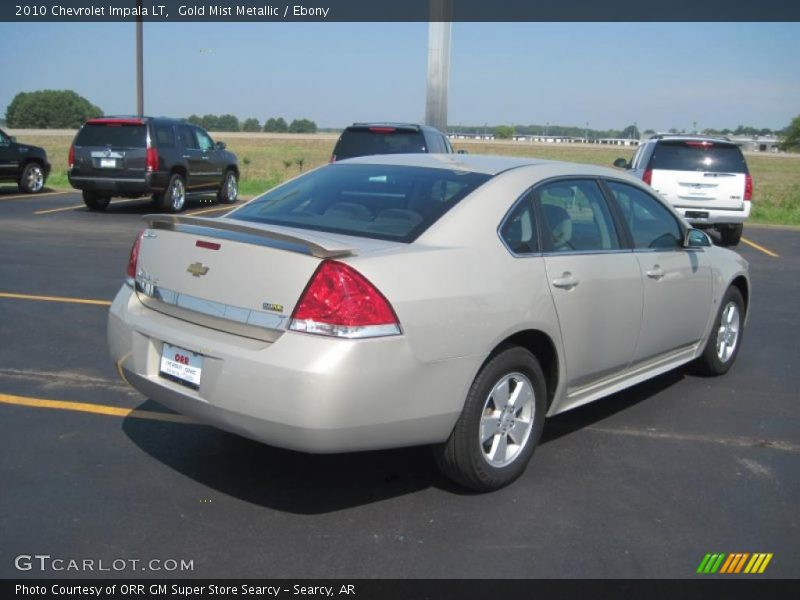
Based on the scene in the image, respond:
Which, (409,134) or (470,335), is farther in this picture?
(409,134)

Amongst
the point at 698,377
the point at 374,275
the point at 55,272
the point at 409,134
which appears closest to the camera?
the point at 374,275

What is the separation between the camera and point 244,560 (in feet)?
11.3

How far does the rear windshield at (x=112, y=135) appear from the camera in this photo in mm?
16547

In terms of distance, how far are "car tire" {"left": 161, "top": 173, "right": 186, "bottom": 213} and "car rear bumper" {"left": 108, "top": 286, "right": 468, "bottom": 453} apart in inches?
538

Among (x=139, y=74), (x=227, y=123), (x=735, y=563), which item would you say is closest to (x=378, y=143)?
(x=735, y=563)

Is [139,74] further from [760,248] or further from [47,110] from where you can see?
[47,110]

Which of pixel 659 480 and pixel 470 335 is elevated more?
pixel 470 335

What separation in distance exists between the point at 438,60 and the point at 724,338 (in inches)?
553

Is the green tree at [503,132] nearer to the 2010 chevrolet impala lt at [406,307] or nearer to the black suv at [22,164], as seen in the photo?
the black suv at [22,164]

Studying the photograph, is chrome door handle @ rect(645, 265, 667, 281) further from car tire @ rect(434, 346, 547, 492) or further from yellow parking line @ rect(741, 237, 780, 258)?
yellow parking line @ rect(741, 237, 780, 258)

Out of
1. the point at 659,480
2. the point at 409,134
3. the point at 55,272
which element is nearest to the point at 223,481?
the point at 659,480

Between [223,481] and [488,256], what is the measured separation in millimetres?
1687

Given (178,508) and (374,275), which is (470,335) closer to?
(374,275)

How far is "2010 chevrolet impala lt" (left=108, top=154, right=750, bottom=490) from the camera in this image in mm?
3562
